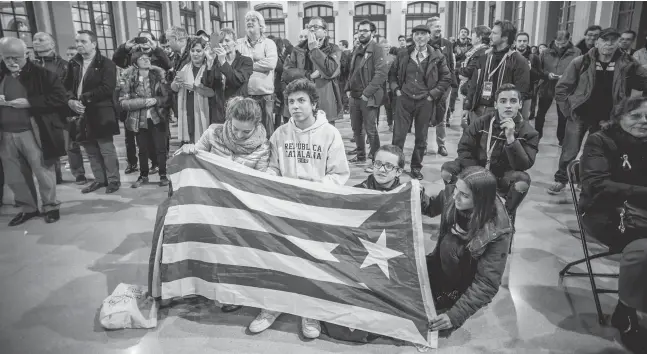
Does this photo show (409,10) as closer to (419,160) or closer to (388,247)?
(419,160)

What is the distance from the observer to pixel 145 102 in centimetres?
509

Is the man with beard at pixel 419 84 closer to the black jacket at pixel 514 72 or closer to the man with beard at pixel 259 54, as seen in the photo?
the black jacket at pixel 514 72

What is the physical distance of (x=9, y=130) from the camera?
4051 mm

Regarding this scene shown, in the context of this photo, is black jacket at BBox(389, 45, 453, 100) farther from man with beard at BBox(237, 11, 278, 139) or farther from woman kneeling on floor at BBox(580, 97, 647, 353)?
woman kneeling on floor at BBox(580, 97, 647, 353)

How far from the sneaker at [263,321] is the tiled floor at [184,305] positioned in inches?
1.6

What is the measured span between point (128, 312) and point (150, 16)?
1496 cm

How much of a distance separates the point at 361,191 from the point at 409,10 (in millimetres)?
26217

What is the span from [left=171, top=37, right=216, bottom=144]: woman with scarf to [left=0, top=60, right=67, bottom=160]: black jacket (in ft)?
4.20

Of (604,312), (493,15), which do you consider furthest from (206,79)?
(493,15)

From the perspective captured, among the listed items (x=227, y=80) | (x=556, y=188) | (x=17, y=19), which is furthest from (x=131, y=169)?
(x=17, y=19)

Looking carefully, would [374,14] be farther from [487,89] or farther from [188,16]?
[487,89]

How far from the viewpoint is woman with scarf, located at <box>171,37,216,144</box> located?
4957mm

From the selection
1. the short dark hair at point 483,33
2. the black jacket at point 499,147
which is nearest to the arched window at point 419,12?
the short dark hair at point 483,33

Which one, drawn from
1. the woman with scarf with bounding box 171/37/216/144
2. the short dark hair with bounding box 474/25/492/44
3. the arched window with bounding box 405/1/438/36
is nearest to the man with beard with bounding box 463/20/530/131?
the short dark hair with bounding box 474/25/492/44
